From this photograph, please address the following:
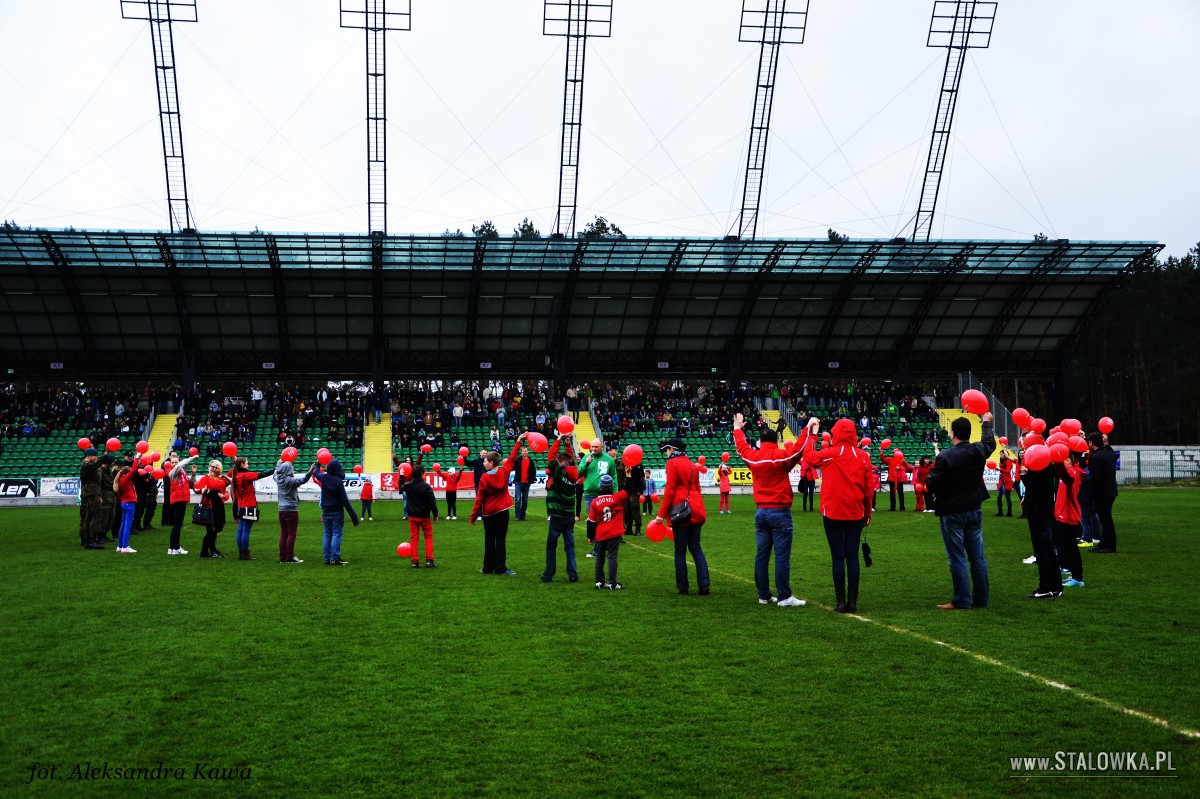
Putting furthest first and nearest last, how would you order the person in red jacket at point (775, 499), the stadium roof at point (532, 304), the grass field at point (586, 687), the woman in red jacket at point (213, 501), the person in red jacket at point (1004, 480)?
the stadium roof at point (532, 304) < the person in red jacket at point (1004, 480) < the woman in red jacket at point (213, 501) < the person in red jacket at point (775, 499) < the grass field at point (586, 687)

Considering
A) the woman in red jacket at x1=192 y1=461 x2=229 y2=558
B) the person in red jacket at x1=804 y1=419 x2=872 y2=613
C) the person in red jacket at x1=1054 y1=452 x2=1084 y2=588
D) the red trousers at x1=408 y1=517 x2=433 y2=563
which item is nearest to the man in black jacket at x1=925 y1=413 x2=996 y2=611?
the person in red jacket at x1=804 y1=419 x2=872 y2=613

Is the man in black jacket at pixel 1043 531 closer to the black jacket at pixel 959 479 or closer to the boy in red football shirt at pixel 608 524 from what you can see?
the black jacket at pixel 959 479

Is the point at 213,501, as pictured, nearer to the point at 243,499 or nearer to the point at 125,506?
the point at 243,499

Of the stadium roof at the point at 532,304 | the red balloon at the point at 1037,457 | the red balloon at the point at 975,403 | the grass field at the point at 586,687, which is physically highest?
the stadium roof at the point at 532,304

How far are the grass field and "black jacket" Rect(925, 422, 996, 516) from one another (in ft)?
4.06

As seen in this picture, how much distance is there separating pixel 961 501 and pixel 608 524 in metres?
4.52

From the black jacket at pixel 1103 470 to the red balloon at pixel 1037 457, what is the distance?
475 centimetres

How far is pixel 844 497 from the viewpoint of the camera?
34.7 ft

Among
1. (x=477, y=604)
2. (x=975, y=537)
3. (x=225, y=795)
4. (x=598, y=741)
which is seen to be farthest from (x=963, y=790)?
(x=477, y=604)

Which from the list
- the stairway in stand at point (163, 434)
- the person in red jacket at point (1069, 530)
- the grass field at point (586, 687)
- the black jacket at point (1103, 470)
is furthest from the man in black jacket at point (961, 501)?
the stairway in stand at point (163, 434)

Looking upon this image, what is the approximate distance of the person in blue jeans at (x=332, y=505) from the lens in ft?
53.4

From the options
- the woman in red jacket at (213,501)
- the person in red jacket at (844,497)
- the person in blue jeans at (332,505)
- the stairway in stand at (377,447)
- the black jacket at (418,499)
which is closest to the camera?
the person in red jacket at (844,497)

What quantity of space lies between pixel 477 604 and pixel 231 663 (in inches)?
145

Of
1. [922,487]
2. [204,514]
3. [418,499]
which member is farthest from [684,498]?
[922,487]
